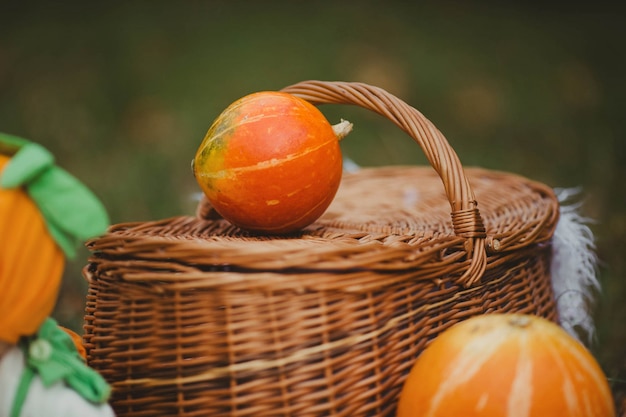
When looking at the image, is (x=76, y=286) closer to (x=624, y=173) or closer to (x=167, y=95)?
(x=167, y=95)

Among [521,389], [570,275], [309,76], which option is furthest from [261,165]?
[309,76]

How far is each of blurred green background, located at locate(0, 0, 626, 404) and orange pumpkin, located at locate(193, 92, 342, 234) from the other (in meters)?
1.57

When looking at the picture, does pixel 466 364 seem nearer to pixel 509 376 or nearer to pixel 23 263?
pixel 509 376

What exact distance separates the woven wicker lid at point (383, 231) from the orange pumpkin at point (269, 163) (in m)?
0.05

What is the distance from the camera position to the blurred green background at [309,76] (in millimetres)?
2887

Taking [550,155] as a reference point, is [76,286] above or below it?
below

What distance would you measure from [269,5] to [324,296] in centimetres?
306

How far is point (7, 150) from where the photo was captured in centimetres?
77

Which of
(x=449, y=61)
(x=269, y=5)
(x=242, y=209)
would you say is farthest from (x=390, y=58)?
(x=242, y=209)

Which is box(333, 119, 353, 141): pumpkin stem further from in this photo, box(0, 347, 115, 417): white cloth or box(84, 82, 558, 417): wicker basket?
box(0, 347, 115, 417): white cloth

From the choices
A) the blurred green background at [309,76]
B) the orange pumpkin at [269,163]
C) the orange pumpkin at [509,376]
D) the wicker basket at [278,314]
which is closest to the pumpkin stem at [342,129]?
the orange pumpkin at [269,163]

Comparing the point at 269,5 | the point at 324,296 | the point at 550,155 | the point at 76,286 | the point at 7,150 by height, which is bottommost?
the point at 76,286

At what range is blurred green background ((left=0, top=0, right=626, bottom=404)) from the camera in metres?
2.89

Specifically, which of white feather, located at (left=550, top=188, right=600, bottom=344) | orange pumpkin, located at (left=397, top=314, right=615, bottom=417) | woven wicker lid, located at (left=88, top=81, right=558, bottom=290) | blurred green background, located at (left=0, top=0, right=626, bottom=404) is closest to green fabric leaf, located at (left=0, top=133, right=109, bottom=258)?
woven wicker lid, located at (left=88, top=81, right=558, bottom=290)
